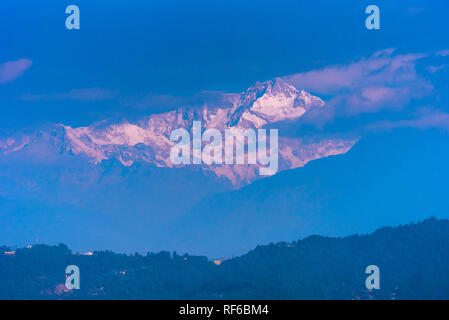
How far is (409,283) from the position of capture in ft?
469

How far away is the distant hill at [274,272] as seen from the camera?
471 feet

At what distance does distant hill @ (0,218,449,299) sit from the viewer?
144 metres

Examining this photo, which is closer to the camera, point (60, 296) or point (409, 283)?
point (409, 283)

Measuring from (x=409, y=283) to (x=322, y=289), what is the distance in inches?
560

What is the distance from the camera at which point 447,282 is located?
144m

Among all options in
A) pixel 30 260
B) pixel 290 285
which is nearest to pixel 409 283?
pixel 290 285

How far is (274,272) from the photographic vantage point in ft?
504

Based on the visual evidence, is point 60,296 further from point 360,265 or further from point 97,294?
point 360,265
